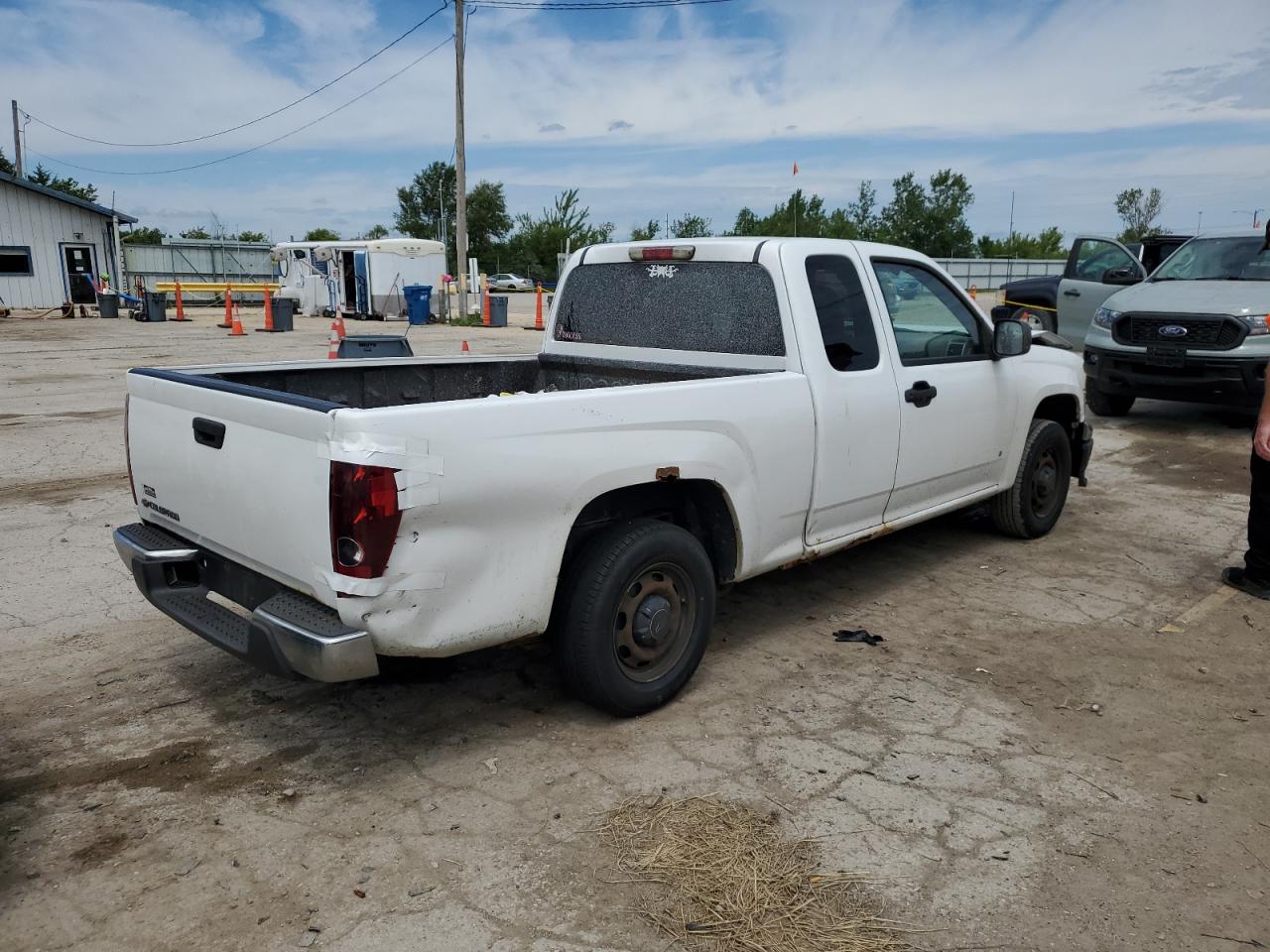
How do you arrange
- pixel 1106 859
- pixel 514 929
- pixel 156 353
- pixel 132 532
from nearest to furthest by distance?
pixel 514 929, pixel 1106 859, pixel 132 532, pixel 156 353

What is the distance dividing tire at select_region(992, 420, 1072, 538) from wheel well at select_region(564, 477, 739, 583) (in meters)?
2.66

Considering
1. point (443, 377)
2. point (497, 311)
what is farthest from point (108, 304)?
point (443, 377)

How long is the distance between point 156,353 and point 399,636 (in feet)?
56.7

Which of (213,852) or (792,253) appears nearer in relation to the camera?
(213,852)

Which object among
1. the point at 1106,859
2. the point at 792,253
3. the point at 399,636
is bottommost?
the point at 1106,859

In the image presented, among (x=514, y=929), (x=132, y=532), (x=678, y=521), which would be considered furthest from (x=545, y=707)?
(x=132, y=532)

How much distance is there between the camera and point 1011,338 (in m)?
5.17

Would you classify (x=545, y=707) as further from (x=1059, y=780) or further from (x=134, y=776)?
(x=1059, y=780)

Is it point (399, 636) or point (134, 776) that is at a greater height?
point (399, 636)

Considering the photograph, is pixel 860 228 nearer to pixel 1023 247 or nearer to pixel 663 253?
pixel 1023 247

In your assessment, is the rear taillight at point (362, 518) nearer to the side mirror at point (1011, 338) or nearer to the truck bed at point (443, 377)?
the truck bed at point (443, 377)

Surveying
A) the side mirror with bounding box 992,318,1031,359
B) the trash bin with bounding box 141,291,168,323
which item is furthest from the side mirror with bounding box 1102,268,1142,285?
the trash bin with bounding box 141,291,168,323

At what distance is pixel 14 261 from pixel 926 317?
33.1 m

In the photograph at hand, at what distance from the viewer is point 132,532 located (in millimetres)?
3850
